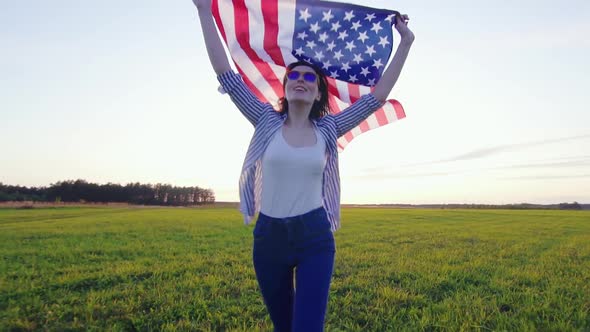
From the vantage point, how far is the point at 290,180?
3113mm

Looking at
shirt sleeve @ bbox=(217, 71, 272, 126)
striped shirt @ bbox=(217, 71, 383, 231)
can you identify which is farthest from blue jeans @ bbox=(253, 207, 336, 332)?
shirt sleeve @ bbox=(217, 71, 272, 126)

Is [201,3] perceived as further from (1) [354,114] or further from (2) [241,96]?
(1) [354,114]

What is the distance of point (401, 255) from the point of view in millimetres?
11102

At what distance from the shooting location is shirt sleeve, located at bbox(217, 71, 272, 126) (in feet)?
11.4

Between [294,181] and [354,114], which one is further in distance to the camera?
[354,114]

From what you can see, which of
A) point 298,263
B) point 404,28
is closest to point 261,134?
point 298,263

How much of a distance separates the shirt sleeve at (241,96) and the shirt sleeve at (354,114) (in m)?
0.64

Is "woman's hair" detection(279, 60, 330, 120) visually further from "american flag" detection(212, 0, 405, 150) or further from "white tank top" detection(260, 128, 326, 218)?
"american flag" detection(212, 0, 405, 150)

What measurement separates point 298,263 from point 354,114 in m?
1.38

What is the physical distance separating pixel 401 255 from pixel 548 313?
5.48 meters

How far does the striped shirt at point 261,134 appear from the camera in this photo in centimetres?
340

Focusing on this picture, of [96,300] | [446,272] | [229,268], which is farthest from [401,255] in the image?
[96,300]

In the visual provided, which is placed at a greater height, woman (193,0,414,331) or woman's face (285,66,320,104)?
woman's face (285,66,320,104)

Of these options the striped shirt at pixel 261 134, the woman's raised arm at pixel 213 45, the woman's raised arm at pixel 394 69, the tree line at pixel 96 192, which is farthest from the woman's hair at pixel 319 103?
the tree line at pixel 96 192
